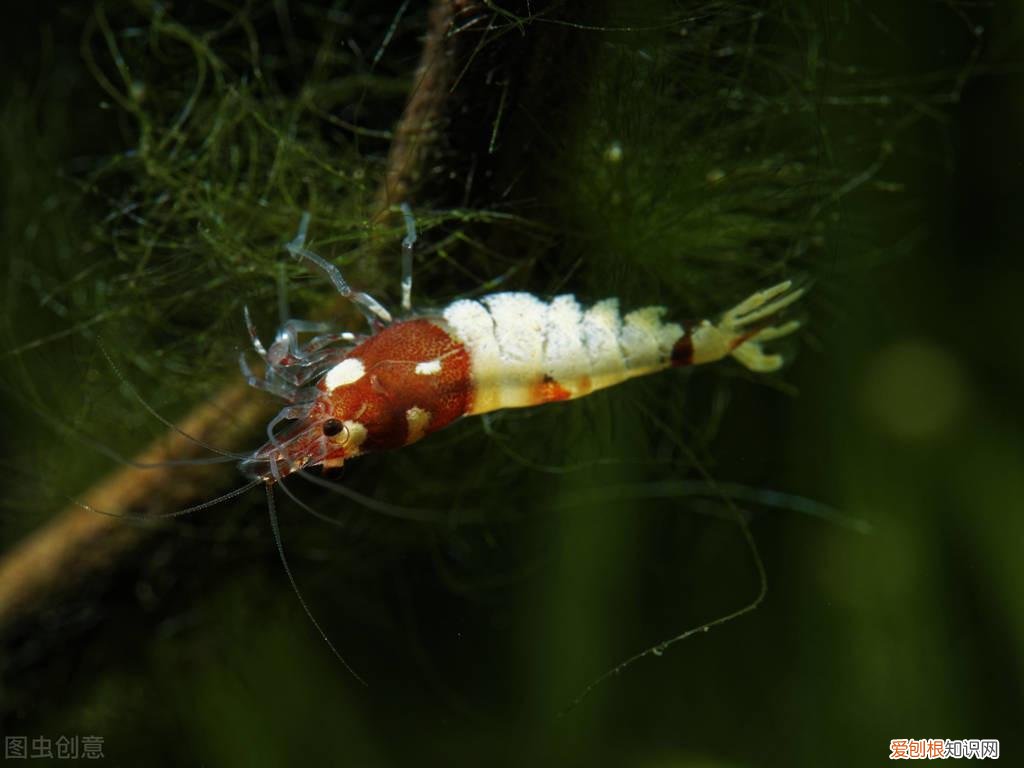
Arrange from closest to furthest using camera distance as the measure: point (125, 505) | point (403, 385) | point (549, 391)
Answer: point (403, 385) → point (549, 391) → point (125, 505)

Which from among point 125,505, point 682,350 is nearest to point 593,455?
point 682,350

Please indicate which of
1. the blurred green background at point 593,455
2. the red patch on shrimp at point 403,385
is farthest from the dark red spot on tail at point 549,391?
the blurred green background at point 593,455

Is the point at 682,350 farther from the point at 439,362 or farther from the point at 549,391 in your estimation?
the point at 439,362

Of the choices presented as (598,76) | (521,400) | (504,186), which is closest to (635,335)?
(521,400)

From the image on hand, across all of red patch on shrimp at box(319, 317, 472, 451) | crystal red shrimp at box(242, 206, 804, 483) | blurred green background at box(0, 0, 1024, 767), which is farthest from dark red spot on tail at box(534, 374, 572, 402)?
blurred green background at box(0, 0, 1024, 767)

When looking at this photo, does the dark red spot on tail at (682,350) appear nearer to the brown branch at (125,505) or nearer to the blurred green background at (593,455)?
the blurred green background at (593,455)

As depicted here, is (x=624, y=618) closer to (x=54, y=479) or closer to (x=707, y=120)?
(x=707, y=120)

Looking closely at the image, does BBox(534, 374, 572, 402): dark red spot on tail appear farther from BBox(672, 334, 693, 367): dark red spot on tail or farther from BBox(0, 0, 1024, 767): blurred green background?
BBox(0, 0, 1024, 767): blurred green background
